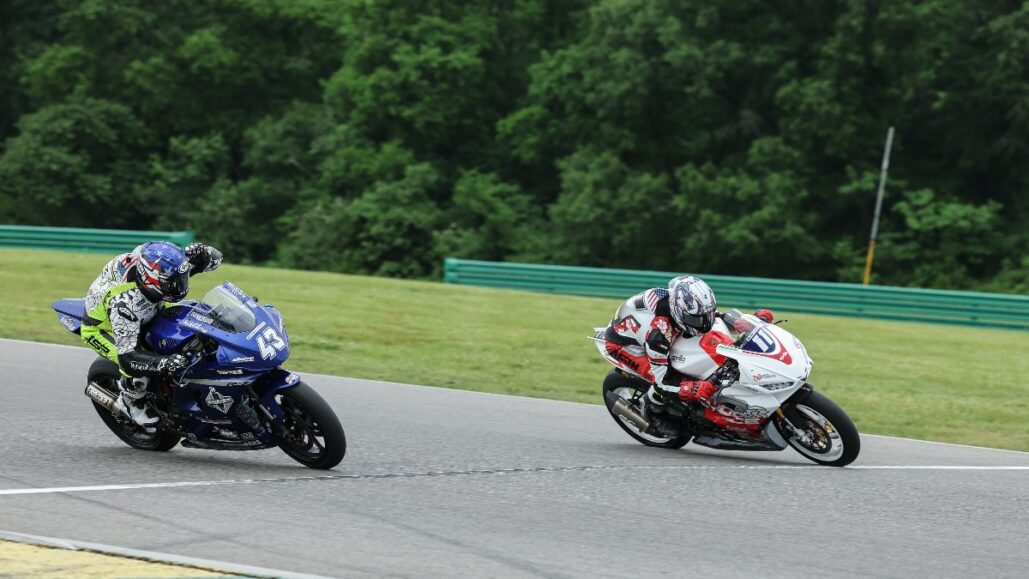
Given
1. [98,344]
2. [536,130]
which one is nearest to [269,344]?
[98,344]

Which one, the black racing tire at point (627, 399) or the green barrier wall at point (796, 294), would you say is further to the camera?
the green barrier wall at point (796, 294)

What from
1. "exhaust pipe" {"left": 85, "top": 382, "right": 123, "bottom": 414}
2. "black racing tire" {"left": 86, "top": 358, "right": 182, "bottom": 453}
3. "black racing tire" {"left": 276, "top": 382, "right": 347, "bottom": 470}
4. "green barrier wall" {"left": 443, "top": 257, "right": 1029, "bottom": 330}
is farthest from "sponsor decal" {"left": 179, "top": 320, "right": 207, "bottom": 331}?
"green barrier wall" {"left": 443, "top": 257, "right": 1029, "bottom": 330}

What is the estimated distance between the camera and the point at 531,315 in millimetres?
22562

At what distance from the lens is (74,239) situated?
30.5m

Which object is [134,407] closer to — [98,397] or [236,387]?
[98,397]

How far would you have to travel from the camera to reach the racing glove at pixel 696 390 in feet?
32.2

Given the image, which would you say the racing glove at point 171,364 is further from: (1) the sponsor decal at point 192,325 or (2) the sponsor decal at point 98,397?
(2) the sponsor decal at point 98,397

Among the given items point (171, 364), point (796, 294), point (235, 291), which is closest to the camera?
point (171, 364)

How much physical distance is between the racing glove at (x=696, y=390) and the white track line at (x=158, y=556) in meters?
4.40

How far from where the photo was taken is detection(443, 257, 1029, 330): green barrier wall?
83.5 ft

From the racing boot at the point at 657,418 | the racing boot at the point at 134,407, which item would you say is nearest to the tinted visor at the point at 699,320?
the racing boot at the point at 657,418

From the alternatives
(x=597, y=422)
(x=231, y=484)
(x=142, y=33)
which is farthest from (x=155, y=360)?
(x=142, y=33)

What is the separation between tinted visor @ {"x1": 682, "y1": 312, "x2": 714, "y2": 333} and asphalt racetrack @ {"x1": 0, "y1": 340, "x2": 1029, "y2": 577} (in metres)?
0.97

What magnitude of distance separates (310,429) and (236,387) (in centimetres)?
53
